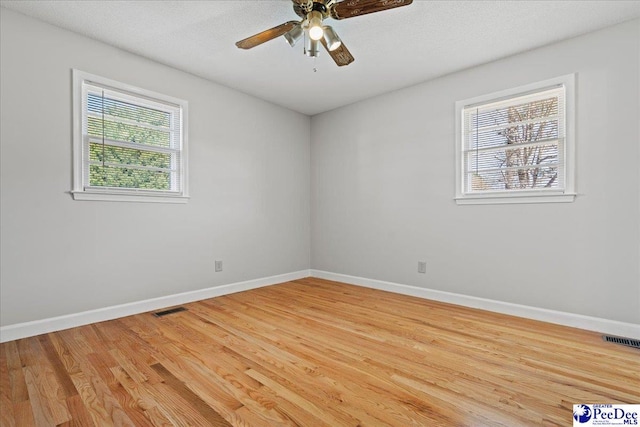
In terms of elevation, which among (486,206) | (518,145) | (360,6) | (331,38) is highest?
(360,6)

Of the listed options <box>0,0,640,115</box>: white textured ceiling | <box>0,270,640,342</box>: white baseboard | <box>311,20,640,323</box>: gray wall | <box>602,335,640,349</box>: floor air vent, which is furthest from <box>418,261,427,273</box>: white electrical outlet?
<box>0,0,640,115</box>: white textured ceiling

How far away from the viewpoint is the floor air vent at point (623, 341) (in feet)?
7.87

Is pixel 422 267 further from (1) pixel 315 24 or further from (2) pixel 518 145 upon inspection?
(1) pixel 315 24

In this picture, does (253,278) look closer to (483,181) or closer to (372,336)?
(372,336)

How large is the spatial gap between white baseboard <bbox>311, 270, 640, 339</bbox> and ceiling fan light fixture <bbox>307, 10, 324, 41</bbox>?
2.98m

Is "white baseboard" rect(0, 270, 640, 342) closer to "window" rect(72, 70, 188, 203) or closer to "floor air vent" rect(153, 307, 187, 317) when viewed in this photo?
"floor air vent" rect(153, 307, 187, 317)

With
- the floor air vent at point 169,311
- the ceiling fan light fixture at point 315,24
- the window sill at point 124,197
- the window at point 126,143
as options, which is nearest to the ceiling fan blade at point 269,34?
the ceiling fan light fixture at point 315,24

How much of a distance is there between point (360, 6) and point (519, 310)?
3.07 metres

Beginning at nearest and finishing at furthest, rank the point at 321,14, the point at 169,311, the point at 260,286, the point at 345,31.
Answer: the point at 321,14, the point at 345,31, the point at 169,311, the point at 260,286

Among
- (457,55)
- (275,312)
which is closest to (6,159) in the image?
(275,312)

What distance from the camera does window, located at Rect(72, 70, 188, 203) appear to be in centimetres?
288

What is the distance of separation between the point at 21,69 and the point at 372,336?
3594mm

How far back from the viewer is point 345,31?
277 cm

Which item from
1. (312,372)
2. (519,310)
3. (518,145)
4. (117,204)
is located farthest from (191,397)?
(518,145)
